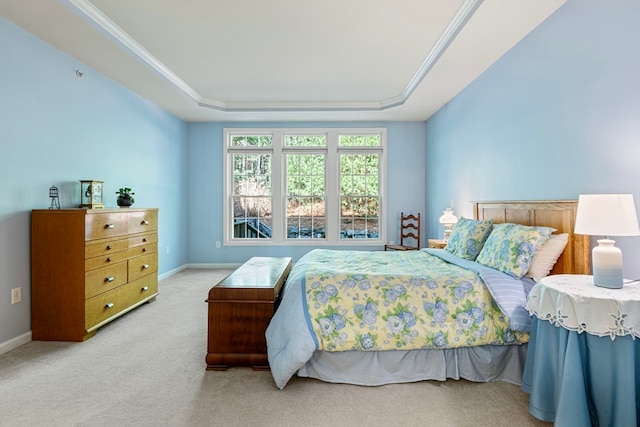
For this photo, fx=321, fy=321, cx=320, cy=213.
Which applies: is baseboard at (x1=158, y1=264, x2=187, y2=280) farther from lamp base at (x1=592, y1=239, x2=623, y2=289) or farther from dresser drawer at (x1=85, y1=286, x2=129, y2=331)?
lamp base at (x1=592, y1=239, x2=623, y2=289)

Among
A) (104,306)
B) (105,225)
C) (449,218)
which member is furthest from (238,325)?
(449,218)

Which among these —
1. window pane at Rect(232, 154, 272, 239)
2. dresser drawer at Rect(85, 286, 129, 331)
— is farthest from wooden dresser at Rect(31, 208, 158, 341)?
window pane at Rect(232, 154, 272, 239)

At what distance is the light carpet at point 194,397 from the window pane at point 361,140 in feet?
13.6

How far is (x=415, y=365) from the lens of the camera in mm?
2090

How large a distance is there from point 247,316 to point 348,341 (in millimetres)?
715

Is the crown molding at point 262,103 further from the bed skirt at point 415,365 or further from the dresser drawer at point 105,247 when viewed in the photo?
the bed skirt at point 415,365

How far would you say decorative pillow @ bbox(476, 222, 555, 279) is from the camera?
2160 mm

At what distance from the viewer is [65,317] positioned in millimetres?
2693

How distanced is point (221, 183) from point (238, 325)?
3876mm

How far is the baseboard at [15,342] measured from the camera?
8.11 ft

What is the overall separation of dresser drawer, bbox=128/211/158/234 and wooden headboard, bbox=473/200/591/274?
376cm

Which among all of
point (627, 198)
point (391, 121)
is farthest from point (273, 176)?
point (627, 198)

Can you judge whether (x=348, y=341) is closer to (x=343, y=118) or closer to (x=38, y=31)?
(x=38, y=31)

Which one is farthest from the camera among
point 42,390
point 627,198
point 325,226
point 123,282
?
point 325,226
